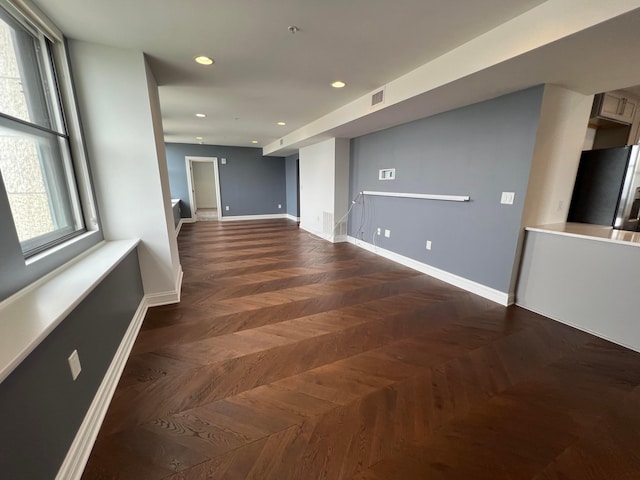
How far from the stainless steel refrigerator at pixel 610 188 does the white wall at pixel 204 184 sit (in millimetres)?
11659

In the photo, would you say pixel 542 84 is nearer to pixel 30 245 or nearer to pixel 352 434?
pixel 352 434

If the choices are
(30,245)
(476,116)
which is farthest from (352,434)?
(476,116)

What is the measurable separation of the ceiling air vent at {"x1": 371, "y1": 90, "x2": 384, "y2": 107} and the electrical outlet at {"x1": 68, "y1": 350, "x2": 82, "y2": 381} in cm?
351

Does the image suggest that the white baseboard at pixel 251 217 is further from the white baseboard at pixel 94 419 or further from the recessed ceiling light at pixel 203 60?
the white baseboard at pixel 94 419

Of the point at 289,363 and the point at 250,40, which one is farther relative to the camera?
the point at 250,40

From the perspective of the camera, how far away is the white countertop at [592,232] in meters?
2.21

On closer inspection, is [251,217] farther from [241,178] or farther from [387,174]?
[387,174]

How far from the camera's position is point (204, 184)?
11867 mm

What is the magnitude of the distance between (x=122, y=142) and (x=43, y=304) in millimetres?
1674

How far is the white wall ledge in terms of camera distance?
94 centimetres

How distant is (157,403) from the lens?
62.4 inches

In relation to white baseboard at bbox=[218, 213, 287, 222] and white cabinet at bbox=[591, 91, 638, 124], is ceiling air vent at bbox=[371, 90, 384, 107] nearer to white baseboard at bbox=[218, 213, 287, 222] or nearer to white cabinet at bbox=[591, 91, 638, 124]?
white cabinet at bbox=[591, 91, 638, 124]

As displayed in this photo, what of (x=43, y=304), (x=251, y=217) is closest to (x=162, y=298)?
(x=43, y=304)

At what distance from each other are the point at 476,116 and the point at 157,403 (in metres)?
3.96
